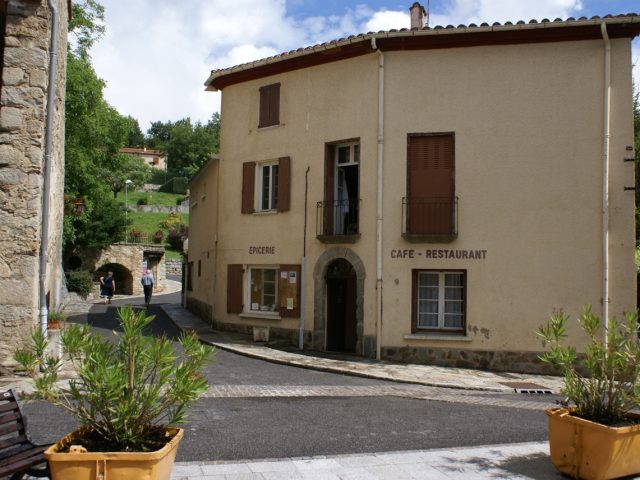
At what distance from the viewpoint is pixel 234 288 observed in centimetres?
1673

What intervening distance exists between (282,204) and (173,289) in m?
25.2

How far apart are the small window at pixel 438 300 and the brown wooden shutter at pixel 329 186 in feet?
7.99

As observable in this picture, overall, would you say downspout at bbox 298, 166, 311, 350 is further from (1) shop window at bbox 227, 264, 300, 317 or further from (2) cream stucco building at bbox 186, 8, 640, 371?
(1) shop window at bbox 227, 264, 300, 317

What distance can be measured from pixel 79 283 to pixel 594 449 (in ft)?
90.5

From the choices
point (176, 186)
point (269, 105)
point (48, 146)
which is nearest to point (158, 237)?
point (269, 105)

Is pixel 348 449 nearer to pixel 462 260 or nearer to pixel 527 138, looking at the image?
pixel 462 260

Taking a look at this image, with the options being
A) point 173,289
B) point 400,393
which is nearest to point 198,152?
point 173,289

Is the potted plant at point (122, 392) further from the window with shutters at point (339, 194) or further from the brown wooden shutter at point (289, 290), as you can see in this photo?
the brown wooden shutter at point (289, 290)

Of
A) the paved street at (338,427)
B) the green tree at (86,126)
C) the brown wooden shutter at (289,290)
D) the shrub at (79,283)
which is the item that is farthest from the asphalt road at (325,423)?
the shrub at (79,283)

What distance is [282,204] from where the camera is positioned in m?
15.7

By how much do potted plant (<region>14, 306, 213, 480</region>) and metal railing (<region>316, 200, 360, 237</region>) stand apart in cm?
1058

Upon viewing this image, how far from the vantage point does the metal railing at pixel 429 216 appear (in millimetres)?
13523

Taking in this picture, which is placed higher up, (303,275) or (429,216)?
(429,216)

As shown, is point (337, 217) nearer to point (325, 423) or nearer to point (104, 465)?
point (325, 423)
